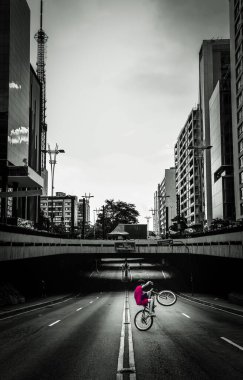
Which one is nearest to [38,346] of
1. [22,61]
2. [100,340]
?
[100,340]

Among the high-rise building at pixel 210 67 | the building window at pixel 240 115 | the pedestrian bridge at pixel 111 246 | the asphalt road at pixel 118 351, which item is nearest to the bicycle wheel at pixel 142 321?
the asphalt road at pixel 118 351

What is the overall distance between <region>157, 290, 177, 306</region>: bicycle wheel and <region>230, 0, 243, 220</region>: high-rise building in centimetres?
6925

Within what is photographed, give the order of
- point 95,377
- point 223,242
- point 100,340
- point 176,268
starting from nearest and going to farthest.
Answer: point 95,377, point 100,340, point 223,242, point 176,268

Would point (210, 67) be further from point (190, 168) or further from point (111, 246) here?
point (111, 246)

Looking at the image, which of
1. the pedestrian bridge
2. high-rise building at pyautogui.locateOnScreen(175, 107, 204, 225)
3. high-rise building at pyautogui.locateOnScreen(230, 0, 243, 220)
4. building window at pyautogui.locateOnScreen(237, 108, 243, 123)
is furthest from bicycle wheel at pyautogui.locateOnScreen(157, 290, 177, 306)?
high-rise building at pyautogui.locateOnScreen(175, 107, 204, 225)

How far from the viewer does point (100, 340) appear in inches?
625

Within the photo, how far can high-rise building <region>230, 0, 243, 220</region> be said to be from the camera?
87.6 m

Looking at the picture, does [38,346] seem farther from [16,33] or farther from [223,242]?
[16,33]

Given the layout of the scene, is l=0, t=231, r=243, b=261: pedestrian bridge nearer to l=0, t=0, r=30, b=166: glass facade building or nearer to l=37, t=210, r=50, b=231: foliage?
l=37, t=210, r=50, b=231: foliage

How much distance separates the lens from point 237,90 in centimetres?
9056

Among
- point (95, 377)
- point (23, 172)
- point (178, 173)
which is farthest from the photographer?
point (178, 173)

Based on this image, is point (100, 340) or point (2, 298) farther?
point (2, 298)

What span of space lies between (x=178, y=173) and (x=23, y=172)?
10872 centimetres

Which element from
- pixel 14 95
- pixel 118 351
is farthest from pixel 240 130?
pixel 118 351
